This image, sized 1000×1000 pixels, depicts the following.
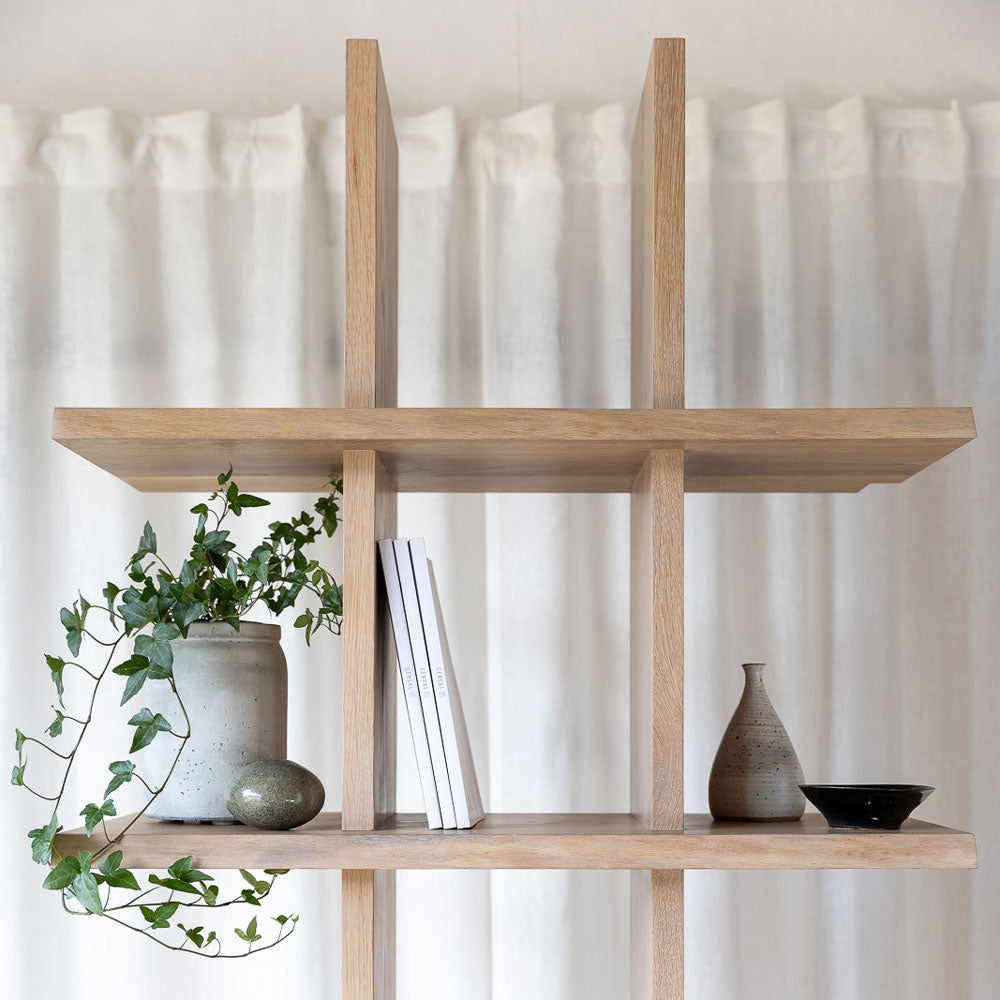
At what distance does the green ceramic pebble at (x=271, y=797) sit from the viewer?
40.9 inches

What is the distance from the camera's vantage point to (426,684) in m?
1.07

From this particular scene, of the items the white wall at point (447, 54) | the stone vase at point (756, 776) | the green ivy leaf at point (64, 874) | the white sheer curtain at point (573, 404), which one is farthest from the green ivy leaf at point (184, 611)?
the white wall at point (447, 54)

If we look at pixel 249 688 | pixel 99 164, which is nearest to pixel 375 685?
pixel 249 688

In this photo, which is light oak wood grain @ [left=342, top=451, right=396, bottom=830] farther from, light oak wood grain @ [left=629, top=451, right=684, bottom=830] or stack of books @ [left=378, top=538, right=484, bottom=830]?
light oak wood grain @ [left=629, top=451, right=684, bottom=830]

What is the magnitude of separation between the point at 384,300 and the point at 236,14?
867mm

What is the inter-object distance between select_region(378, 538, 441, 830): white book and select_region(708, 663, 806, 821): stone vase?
0.28 meters

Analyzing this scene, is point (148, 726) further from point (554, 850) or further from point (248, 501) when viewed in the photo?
point (554, 850)

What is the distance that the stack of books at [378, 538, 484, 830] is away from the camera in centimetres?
107

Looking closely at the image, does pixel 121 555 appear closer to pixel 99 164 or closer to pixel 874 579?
pixel 99 164

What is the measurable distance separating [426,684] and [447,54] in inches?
42.8

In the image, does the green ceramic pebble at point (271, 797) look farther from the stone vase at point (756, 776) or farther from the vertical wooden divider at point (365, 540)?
the stone vase at point (756, 776)

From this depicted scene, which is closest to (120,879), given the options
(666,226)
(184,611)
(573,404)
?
(184,611)

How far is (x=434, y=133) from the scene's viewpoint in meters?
1.72

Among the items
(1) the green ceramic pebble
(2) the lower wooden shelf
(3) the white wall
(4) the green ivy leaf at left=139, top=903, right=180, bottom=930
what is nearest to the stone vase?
(2) the lower wooden shelf
